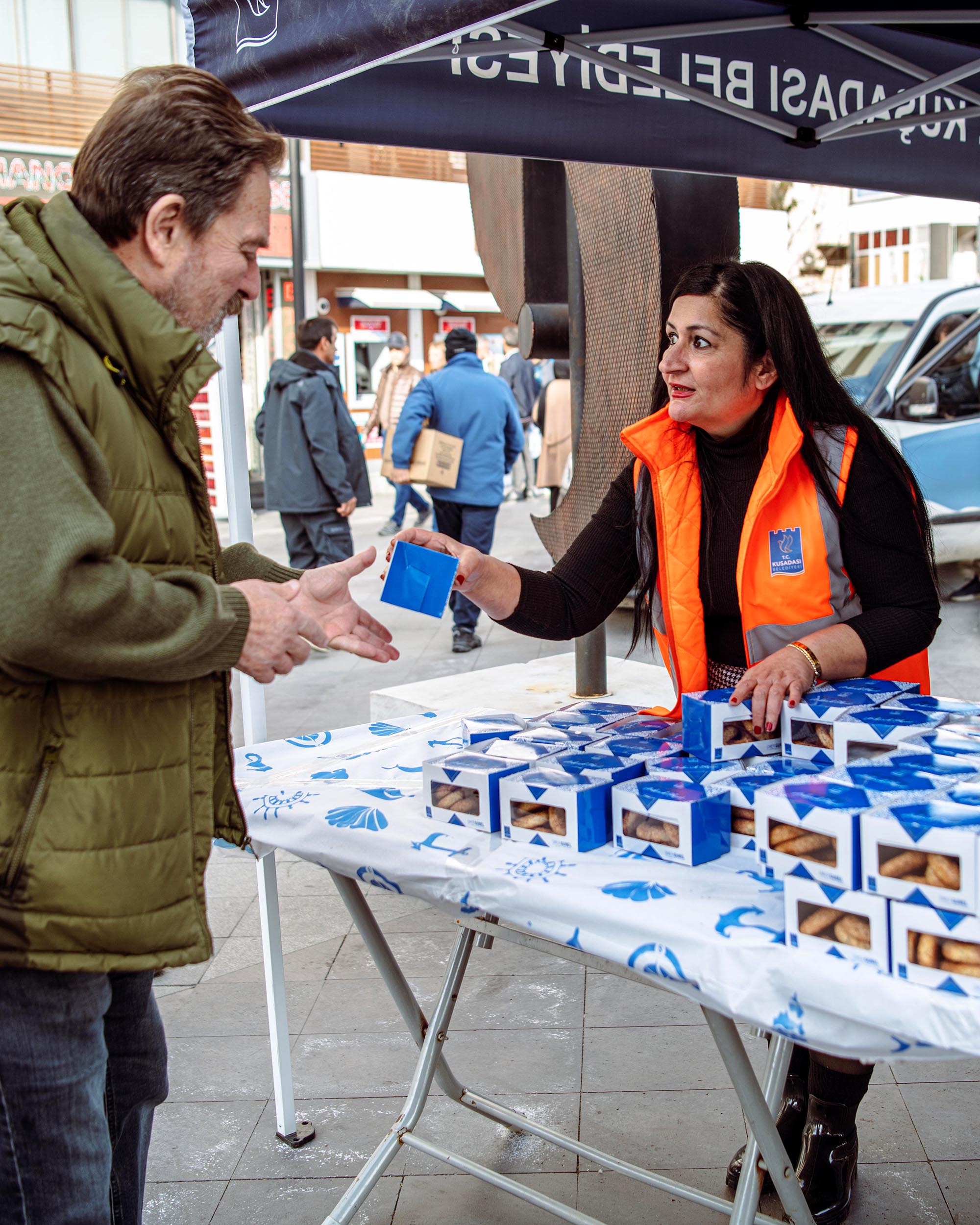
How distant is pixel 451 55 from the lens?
290 cm

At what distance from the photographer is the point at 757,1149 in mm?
2023

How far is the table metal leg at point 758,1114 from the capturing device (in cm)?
182

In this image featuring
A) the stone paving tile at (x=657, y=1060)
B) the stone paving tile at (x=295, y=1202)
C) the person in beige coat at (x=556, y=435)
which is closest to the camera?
the stone paving tile at (x=295, y=1202)

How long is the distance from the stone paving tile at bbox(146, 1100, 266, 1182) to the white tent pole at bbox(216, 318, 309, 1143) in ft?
0.35

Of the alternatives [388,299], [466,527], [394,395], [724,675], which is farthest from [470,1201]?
[388,299]

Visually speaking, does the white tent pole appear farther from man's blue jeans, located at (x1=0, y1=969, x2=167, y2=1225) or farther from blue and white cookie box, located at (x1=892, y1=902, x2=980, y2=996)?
blue and white cookie box, located at (x1=892, y1=902, x2=980, y2=996)

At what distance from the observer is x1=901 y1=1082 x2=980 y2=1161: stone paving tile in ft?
8.73

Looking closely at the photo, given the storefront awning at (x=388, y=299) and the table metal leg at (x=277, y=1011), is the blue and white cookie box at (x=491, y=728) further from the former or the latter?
the storefront awning at (x=388, y=299)

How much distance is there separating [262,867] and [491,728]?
73 cm

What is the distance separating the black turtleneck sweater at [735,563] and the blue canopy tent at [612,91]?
745mm

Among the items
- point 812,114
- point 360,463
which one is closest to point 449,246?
point 360,463

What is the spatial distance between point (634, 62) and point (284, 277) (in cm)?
1664

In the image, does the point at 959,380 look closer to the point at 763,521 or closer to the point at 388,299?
the point at 763,521

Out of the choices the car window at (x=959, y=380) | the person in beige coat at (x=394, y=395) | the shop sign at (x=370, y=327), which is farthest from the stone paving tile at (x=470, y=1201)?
the shop sign at (x=370, y=327)
